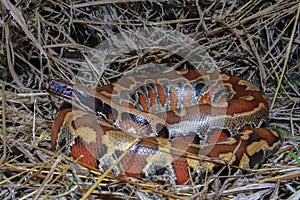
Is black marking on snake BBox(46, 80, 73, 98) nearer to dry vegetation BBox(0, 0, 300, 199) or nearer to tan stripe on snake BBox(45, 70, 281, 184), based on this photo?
tan stripe on snake BBox(45, 70, 281, 184)

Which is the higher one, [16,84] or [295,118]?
[16,84]

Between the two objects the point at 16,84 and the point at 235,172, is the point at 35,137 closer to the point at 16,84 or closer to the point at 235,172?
the point at 16,84

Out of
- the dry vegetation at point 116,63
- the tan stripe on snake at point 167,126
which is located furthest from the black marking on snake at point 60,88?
the dry vegetation at point 116,63

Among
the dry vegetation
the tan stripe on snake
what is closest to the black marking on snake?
the tan stripe on snake

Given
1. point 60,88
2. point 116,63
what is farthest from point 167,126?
point 116,63

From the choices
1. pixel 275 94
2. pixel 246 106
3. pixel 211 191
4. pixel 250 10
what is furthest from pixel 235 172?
pixel 250 10

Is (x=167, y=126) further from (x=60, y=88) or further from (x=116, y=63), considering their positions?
(x=116, y=63)
